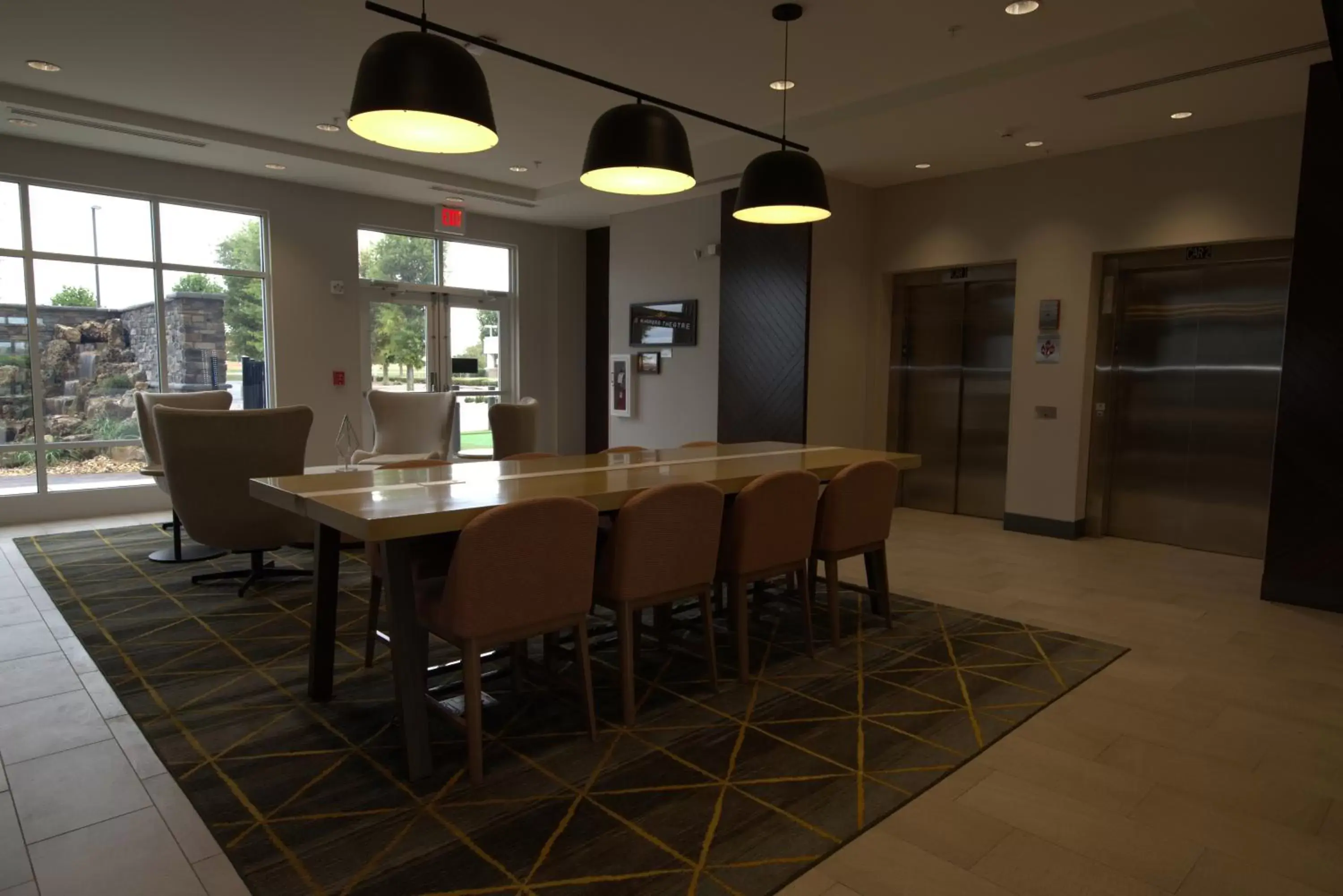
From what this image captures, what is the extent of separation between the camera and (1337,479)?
4582mm

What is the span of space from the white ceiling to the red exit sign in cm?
180

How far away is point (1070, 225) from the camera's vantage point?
6438 mm

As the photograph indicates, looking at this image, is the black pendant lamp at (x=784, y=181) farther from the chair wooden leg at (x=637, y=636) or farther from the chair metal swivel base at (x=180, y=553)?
the chair metal swivel base at (x=180, y=553)

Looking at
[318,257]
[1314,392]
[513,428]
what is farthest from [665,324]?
[1314,392]

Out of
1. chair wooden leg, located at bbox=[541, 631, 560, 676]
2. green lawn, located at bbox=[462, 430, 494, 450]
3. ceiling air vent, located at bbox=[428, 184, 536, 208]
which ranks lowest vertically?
chair wooden leg, located at bbox=[541, 631, 560, 676]

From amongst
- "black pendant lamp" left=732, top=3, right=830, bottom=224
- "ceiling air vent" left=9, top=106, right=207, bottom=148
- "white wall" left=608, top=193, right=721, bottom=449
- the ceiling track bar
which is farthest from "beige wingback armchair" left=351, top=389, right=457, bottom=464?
"black pendant lamp" left=732, top=3, right=830, bottom=224

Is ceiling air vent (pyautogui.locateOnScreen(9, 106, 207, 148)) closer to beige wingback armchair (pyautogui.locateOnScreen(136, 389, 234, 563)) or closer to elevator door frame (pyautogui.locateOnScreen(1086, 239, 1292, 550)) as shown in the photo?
beige wingback armchair (pyautogui.locateOnScreen(136, 389, 234, 563))

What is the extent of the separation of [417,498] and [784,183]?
2463 millimetres

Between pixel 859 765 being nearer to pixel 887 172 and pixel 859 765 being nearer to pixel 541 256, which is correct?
pixel 887 172

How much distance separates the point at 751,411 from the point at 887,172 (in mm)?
2439

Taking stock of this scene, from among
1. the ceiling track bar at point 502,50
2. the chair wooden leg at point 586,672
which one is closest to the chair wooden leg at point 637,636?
the chair wooden leg at point 586,672

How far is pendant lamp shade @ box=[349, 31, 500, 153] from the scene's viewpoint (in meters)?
2.71

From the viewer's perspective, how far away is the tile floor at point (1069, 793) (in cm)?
215

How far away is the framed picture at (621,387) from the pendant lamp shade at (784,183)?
473 centimetres
